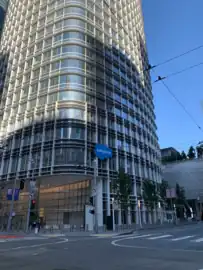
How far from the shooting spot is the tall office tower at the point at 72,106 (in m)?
40.5

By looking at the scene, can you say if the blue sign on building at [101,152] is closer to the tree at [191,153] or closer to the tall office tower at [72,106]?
the tall office tower at [72,106]

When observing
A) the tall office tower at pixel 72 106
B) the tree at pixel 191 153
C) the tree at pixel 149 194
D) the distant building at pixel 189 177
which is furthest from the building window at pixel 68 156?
the tree at pixel 191 153

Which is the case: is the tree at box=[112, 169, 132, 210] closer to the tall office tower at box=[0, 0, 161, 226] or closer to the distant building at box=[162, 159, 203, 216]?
the tall office tower at box=[0, 0, 161, 226]

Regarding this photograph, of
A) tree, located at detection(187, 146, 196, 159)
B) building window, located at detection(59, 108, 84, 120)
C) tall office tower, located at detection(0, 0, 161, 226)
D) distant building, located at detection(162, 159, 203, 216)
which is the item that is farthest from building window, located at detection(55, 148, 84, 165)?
tree, located at detection(187, 146, 196, 159)

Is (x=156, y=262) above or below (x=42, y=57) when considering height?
below

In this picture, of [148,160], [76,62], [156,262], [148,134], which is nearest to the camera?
[156,262]

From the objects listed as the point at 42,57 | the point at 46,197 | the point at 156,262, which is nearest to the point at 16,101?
the point at 42,57

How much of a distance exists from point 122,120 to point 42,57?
66.3ft

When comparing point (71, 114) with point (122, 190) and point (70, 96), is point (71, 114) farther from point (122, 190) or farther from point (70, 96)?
point (122, 190)

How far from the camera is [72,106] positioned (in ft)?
137

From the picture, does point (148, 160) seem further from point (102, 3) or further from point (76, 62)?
point (102, 3)

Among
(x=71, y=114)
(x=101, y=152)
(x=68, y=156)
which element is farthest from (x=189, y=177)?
(x=101, y=152)

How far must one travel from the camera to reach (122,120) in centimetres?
4962

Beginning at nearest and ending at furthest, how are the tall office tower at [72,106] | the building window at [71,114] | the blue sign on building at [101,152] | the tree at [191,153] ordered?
1. the blue sign on building at [101,152]
2. the tall office tower at [72,106]
3. the building window at [71,114]
4. the tree at [191,153]
